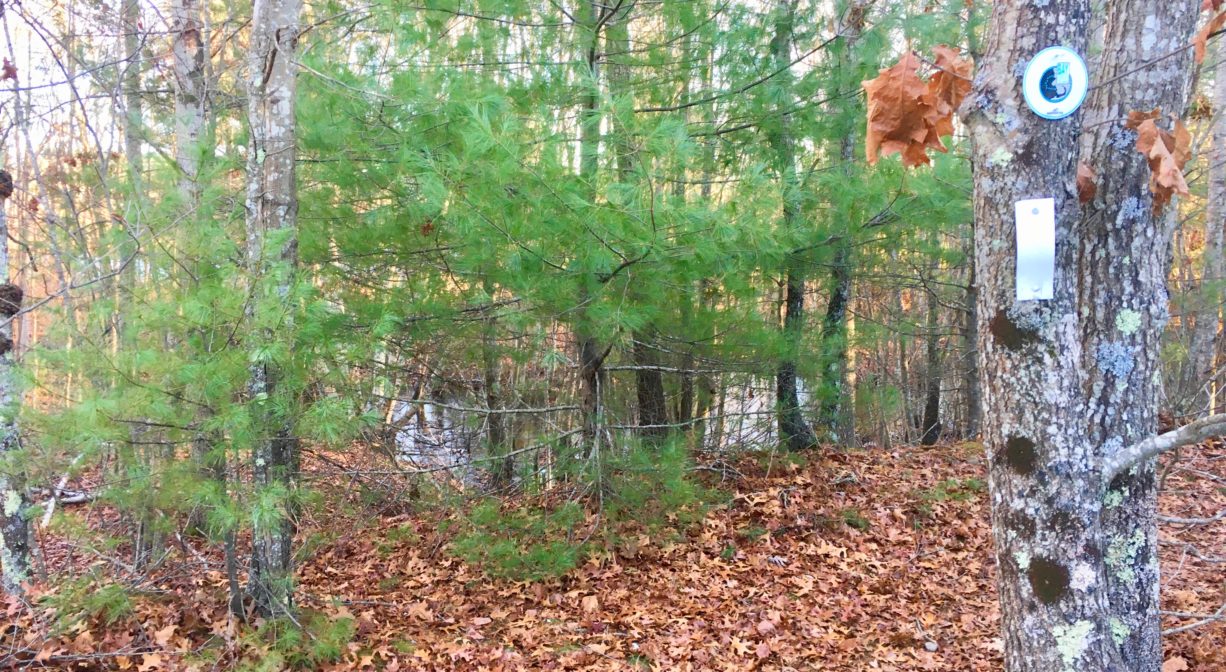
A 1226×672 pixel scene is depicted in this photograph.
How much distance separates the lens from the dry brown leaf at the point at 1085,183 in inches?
85.7

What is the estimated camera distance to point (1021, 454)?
7.26 ft

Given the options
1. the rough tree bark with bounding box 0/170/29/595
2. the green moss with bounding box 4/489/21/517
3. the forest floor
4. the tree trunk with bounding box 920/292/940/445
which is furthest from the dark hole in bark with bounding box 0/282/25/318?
→ the tree trunk with bounding box 920/292/940/445

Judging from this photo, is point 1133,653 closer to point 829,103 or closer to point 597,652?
point 597,652

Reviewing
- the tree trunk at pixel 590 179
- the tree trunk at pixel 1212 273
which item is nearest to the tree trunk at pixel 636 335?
the tree trunk at pixel 590 179

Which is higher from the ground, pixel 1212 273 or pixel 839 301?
pixel 1212 273

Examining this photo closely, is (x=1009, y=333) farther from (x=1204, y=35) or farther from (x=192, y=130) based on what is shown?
(x=192, y=130)

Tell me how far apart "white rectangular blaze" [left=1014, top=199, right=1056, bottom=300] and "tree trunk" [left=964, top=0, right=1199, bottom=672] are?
35mm

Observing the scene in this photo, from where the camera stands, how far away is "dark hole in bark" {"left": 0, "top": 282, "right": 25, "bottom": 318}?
4.62 meters

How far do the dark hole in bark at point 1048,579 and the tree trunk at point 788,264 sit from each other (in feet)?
11.6

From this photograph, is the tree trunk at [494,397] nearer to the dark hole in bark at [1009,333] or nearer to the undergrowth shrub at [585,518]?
the undergrowth shrub at [585,518]

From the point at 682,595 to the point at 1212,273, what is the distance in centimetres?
789

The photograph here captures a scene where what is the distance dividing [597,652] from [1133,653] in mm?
3118

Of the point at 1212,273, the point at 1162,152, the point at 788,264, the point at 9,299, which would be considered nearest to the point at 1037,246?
the point at 1162,152

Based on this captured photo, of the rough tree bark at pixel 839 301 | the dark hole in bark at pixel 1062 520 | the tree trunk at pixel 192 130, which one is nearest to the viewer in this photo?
the dark hole in bark at pixel 1062 520
